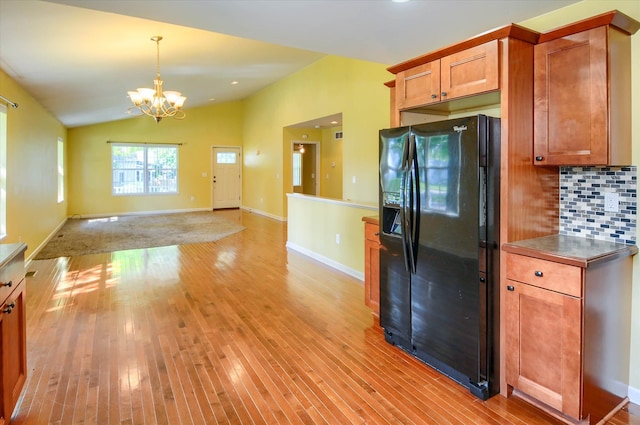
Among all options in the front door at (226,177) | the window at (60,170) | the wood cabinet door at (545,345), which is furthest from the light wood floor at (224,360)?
the front door at (226,177)

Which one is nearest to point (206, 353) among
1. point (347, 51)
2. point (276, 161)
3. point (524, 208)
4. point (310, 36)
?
point (524, 208)

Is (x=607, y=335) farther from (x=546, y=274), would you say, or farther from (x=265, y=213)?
(x=265, y=213)

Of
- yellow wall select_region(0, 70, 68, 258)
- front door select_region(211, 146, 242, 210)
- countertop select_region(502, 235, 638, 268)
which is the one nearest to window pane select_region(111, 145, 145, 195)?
front door select_region(211, 146, 242, 210)

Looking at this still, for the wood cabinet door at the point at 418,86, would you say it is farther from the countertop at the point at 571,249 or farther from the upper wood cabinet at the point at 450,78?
the countertop at the point at 571,249

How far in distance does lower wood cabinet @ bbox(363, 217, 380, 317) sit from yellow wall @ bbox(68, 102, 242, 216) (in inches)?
372

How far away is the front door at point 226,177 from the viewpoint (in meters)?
12.0

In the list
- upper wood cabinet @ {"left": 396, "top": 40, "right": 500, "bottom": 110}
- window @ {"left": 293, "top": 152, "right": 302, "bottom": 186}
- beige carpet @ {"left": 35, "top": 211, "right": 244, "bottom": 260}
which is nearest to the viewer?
upper wood cabinet @ {"left": 396, "top": 40, "right": 500, "bottom": 110}

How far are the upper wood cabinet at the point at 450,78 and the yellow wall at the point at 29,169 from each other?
4.50 metres

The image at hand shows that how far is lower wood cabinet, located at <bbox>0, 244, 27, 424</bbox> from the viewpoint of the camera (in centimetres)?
177

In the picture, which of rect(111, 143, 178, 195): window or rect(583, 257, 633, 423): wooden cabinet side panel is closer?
rect(583, 257, 633, 423): wooden cabinet side panel

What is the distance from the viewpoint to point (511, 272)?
2.13 m

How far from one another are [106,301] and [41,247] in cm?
355

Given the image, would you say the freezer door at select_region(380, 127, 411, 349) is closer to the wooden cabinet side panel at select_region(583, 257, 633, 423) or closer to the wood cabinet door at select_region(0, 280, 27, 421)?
the wooden cabinet side panel at select_region(583, 257, 633, 423)

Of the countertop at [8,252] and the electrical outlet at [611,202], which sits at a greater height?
the electrical outlet at [611,202]
